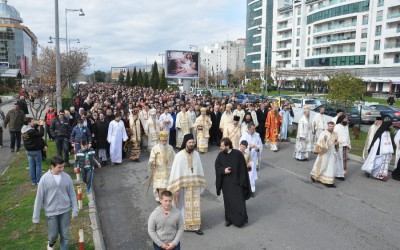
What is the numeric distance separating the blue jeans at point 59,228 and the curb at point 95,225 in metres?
0.54

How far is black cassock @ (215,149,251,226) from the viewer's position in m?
6.77

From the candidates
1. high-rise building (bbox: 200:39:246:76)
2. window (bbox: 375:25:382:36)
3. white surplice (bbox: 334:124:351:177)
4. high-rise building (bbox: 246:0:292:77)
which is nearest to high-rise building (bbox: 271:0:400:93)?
window (bbox: 375:25:382:36)

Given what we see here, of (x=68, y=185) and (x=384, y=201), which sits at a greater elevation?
(x=68, y=185)

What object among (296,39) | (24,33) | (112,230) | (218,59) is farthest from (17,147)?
(218,59)

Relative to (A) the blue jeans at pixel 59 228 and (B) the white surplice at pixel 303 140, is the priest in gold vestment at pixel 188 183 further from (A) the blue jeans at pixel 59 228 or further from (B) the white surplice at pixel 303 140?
(B) the white surplice at pixel 303 140

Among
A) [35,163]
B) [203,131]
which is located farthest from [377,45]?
[35,163]

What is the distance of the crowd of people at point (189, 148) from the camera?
21.9 feet

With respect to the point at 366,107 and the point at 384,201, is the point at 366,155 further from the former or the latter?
the point at 366,107

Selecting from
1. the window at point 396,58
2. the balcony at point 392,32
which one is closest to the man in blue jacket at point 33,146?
the balcony at point 392,32

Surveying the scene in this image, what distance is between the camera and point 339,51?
208 ft

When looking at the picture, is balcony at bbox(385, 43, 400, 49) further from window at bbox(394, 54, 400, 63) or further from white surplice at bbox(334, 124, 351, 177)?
white surplice at bbox(334, 124, 351, 177)

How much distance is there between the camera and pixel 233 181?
6781 millimetres

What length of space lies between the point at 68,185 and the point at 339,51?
214 ft

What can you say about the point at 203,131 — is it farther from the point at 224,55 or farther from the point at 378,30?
the point at 224,55
